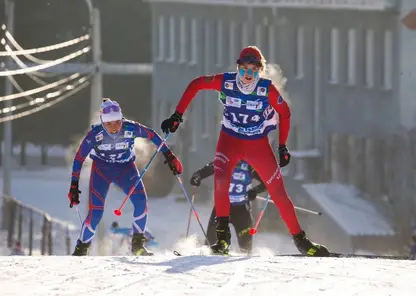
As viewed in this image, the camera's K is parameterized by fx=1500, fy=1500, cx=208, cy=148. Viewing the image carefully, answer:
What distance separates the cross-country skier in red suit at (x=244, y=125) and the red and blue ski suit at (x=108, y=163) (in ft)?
4.07

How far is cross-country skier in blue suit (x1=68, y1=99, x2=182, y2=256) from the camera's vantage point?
1301cm

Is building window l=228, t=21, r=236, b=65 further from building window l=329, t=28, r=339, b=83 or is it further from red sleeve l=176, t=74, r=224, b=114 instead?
red sleeve l=176, t=74, r=224, b=114

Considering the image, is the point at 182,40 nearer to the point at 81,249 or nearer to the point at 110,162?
the point at 110,162

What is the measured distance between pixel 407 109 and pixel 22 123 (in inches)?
1038

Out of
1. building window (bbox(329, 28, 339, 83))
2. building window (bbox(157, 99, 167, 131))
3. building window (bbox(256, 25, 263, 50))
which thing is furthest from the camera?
building window (bbox(157, 99, 167, 131))

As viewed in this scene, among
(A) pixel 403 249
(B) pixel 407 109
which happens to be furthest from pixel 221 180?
(B) pixel 407 109

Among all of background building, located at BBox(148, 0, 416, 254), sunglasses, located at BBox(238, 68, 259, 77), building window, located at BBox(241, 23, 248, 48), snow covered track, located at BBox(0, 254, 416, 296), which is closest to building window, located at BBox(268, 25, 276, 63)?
background building, located at BBox(148, 0, 416, 254)

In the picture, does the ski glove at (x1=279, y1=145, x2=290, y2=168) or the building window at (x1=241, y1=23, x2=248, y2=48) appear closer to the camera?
the ski glove at (x1=279, y1=145, x2=290, y2=168)

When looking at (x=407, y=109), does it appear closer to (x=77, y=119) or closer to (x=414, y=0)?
(x=414, y=0)

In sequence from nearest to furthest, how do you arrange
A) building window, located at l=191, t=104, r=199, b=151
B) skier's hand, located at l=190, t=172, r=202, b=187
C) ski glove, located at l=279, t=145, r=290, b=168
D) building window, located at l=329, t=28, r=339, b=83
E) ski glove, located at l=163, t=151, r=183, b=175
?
ski glove, located at l=279, t=145, r=290, b=168
ski glove, located at l=163, t=151, r=183, b=175
skier's hand, located at l=190, t=172, r=202, b=187
building window, located at l=329, t=28, r=339, b=83
building window, located at l=191, t=104, r=199, b=151

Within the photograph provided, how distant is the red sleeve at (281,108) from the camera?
1191 cm

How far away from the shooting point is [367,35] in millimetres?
34438

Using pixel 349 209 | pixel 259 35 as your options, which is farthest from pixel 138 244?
pixel 259 35

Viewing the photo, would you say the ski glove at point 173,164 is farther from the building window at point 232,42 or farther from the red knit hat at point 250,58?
the building window at point 232,42
